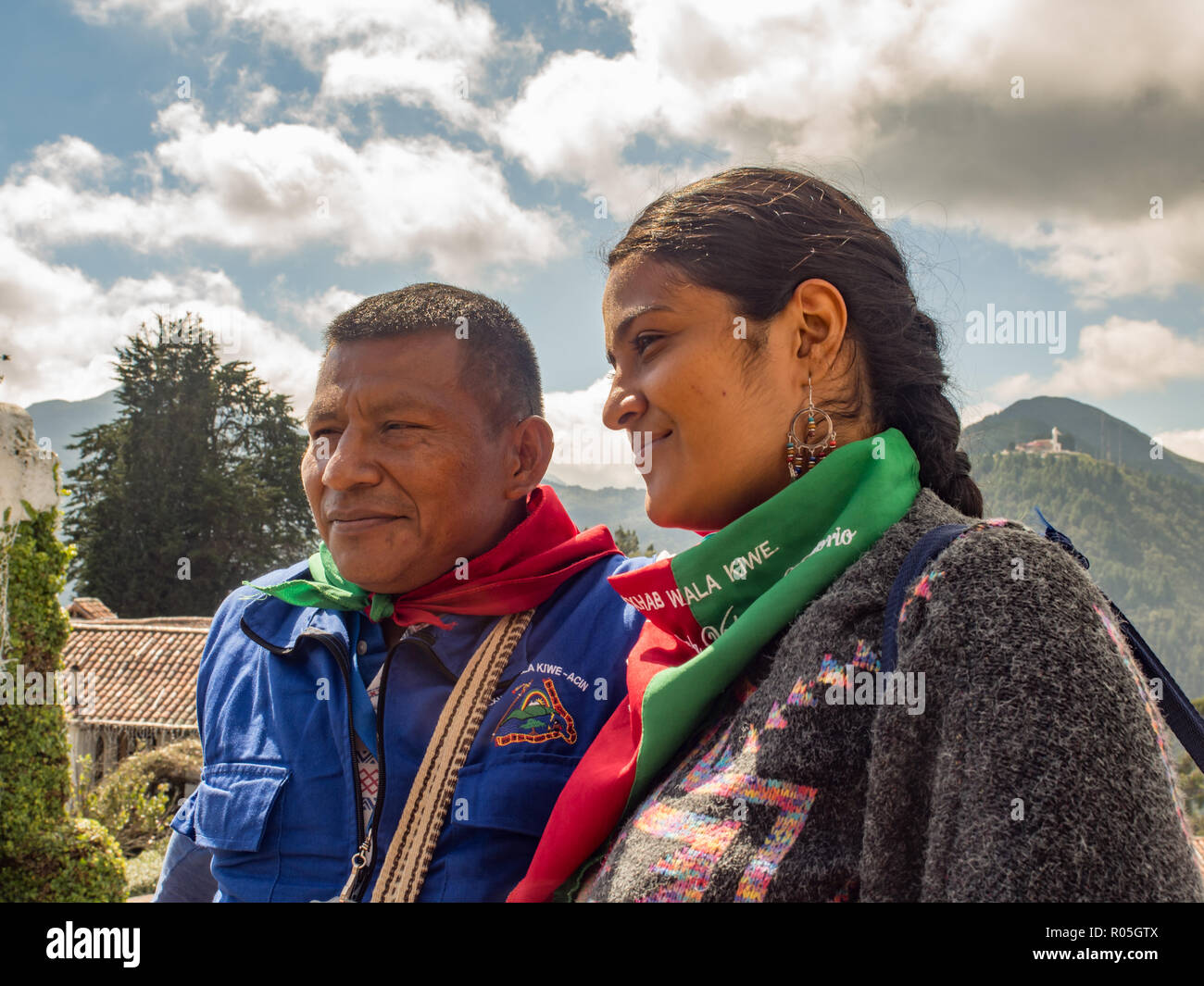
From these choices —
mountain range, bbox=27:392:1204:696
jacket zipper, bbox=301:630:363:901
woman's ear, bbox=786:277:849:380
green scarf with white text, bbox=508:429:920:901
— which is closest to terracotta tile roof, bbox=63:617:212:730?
jacket zipper, bbox=301:630:363:901

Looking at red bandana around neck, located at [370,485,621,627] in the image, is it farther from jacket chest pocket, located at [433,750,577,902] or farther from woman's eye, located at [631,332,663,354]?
woman's eye, located at [631,332,663,354]

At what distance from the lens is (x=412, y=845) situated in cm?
233

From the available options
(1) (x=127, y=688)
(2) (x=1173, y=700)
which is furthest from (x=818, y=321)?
(1) (x=127, y=688)

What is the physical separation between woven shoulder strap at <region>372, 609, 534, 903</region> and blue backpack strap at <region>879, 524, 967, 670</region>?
1.34 m

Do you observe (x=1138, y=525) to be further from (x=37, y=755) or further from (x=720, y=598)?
(x=720, y=598)

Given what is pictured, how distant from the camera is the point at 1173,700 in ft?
5.41

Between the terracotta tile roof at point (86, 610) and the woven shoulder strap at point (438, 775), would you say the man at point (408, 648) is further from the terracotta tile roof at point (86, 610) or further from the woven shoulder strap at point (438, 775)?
the terracotta tile roof at point (86, 610)

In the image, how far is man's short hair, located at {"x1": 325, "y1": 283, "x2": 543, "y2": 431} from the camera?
278 cm

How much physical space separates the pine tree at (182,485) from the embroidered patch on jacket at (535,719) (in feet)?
117

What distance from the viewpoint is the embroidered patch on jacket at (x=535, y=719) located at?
242cm

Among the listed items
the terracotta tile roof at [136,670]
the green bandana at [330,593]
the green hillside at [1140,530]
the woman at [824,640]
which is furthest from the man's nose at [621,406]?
the green hillside at [1140,530]

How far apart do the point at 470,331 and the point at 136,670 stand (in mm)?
23765
